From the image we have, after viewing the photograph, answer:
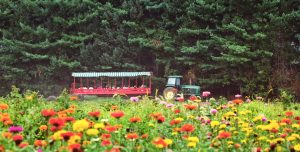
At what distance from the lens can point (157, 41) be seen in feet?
66.0

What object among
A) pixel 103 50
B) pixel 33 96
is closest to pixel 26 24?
pixel 103 50

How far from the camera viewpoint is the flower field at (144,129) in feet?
11.7

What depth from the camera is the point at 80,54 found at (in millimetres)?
21312

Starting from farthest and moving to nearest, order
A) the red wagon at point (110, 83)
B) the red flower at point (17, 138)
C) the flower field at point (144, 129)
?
the red wagon at point (110, 83) → the flower field at point (144, 129) → the red flower at point (17, 138)

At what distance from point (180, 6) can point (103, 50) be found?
4.49 m

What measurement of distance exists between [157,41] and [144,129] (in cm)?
1481

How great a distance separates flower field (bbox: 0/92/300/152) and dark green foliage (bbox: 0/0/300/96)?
10194 mm

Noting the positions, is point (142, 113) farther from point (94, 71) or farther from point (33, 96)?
point (94, 71)

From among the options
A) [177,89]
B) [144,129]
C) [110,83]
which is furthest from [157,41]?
[144,129]

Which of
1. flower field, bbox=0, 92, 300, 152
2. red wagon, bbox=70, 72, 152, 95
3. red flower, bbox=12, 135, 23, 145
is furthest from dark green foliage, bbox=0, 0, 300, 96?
red flower, bbox=12, 135, 23, 145

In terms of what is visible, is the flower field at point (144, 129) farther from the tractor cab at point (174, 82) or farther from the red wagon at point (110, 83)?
the red wagon at point (110, 83)

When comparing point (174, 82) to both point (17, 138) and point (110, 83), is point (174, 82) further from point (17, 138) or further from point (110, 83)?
point (17, 138)

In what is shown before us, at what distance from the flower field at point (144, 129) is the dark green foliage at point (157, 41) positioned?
10194mm

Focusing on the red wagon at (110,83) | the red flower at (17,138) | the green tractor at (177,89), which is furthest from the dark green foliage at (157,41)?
the red flower at (17,138)
